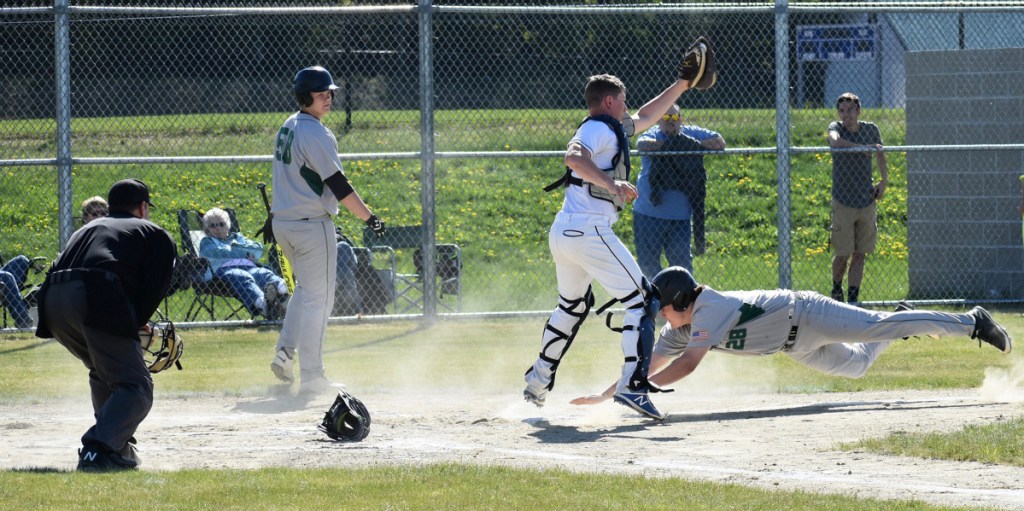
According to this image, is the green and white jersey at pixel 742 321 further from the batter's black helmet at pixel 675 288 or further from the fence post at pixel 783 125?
the fence post at pixel 783 125

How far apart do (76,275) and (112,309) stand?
0.82 ft

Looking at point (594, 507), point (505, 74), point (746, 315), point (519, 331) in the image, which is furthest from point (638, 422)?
point (505, 74)

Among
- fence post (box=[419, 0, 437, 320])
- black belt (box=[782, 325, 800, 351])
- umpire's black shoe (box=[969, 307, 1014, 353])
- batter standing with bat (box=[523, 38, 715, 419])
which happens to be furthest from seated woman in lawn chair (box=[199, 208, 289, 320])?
umpire's black shoe (box=[969, 307, 1014, 353])

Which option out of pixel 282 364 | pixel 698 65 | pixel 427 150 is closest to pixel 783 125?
pixel 427 150

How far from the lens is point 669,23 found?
784 inches

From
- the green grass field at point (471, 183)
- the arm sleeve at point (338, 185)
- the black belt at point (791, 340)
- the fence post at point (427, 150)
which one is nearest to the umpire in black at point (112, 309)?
the arm sleeve at point (338, 185)

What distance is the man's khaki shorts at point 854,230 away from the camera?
1330 centimetres

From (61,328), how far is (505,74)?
50.3 ft

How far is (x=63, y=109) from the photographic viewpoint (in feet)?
38.7

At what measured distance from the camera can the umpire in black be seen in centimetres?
657

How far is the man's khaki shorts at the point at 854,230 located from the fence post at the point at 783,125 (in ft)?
2.03

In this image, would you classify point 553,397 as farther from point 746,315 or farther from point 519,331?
point 519,331

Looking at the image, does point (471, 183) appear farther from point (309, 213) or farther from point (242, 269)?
point (309, 213)

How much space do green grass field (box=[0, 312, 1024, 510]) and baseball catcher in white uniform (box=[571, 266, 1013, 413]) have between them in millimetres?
707
